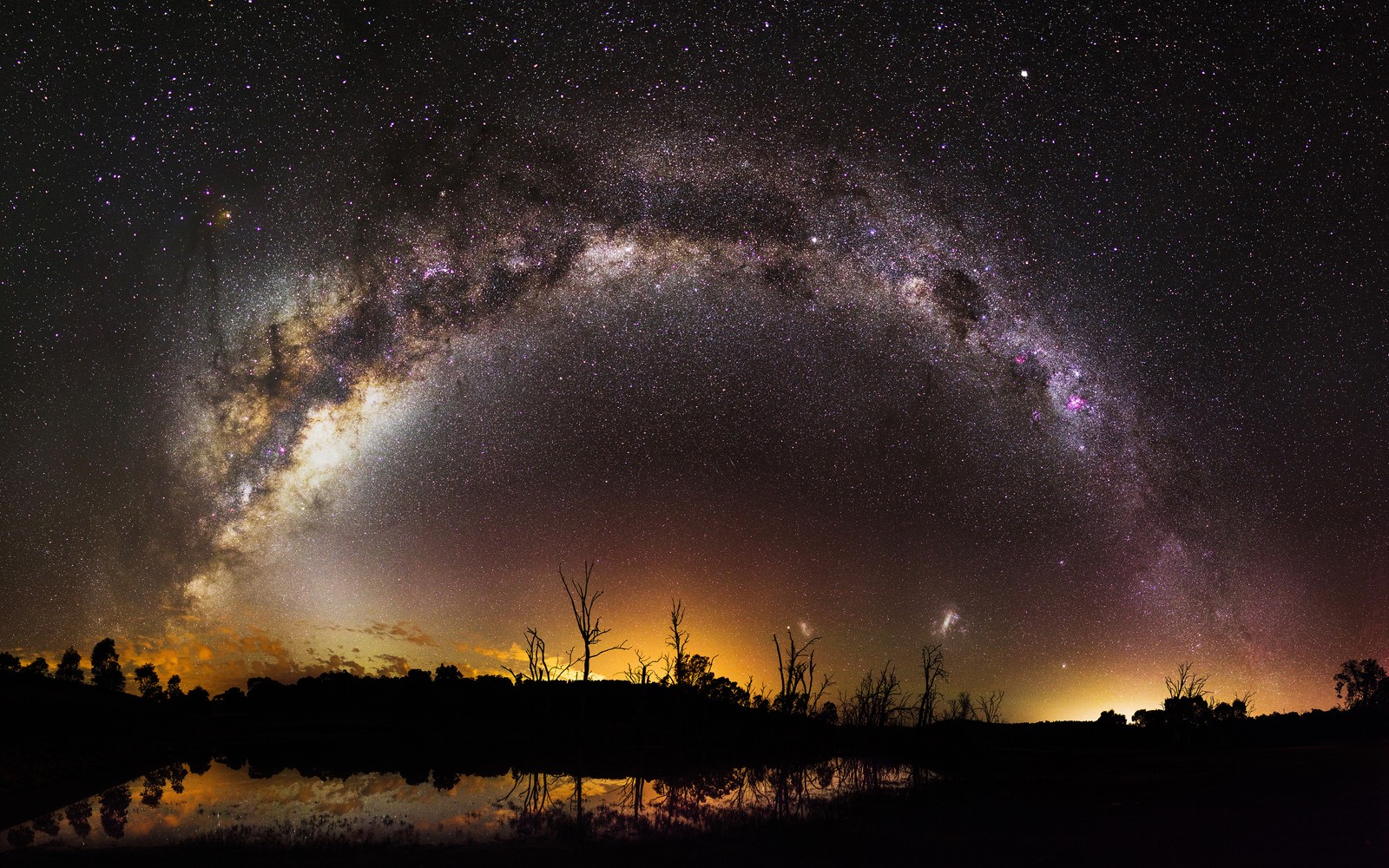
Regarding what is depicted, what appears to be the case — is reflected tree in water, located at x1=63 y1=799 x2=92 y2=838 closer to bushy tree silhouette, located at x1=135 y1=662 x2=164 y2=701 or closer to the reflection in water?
the reflection in water

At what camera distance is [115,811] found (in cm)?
1897

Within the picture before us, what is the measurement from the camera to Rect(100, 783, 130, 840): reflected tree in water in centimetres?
1639

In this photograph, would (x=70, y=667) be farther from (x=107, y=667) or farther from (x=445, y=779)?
(x=445, y=779)

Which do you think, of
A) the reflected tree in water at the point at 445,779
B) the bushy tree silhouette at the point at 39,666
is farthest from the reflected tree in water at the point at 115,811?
the bushy tree silhouette at the point at 39,666

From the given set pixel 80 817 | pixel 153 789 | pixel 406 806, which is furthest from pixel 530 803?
pixel 153 789

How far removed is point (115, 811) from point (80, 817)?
2.92 ft

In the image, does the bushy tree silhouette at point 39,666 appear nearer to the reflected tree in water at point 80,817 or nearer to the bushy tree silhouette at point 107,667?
the bushy tree silhouette at point 107,667

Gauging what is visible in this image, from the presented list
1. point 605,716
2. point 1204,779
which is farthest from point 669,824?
point 605,716

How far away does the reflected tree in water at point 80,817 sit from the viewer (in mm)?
16475

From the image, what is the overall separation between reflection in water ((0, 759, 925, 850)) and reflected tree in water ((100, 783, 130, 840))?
1.4 inches

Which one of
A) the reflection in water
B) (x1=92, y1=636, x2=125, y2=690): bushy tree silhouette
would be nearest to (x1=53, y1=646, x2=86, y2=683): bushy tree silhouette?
(x1=92, y1=636, x2=125, y2=690): bushy tree silhouette

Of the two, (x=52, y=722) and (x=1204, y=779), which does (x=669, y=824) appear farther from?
(x=52, y=722)

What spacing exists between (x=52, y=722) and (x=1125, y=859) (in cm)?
3602

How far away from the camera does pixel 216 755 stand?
33.7 meters
